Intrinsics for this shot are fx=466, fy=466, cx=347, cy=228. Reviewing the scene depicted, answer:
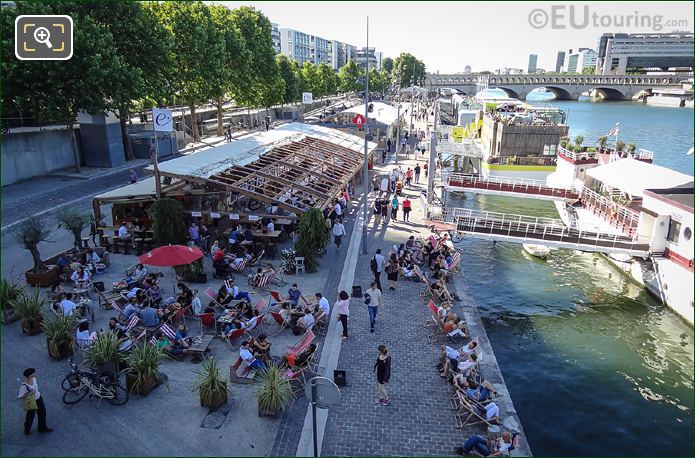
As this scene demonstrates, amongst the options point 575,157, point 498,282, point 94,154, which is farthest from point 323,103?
point 498,282

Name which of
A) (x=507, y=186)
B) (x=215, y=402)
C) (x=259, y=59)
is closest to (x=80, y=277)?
(x=215, y=402)

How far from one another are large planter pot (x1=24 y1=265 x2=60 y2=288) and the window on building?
73.2 feet

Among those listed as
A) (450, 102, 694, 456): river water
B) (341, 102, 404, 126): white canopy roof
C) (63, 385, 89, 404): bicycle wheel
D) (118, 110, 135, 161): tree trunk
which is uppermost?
(341, 102, 404, 126): white canopy roof

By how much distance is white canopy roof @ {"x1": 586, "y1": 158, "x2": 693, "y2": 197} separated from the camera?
19.4m

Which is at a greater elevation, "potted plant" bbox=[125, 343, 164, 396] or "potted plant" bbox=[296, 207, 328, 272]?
"potted plant" bbox=[296, 207, 328, 272]

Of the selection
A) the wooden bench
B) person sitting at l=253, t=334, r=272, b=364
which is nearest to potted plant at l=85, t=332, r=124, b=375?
the wooden bench

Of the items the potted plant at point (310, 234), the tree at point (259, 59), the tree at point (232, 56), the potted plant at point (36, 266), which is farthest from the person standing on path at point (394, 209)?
the tree at point (259, 59)

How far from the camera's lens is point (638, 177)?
20.8m

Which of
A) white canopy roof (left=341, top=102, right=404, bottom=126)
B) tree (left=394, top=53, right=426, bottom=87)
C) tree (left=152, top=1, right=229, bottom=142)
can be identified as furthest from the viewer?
tree (left=394, top=53, right=426, bottom=87)

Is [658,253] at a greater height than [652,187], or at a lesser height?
lesser

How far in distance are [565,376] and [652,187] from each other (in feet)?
34.1

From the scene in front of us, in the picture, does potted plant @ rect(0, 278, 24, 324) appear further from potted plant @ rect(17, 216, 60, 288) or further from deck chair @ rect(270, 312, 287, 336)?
deck chair @ rect(270, 312, 287, 336)

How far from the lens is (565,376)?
13.6m

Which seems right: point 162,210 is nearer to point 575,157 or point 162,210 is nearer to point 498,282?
point 498,282
